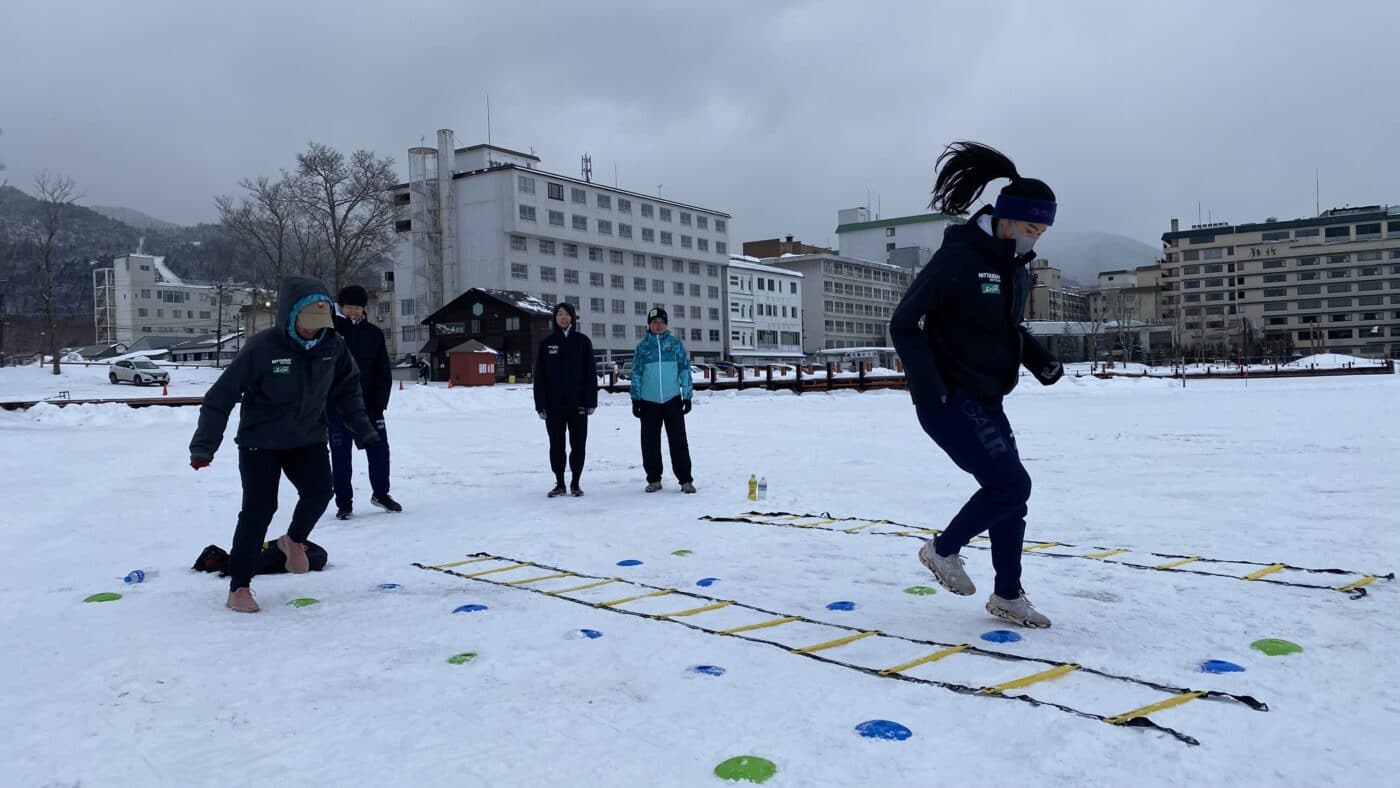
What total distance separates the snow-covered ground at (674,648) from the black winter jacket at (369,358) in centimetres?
99

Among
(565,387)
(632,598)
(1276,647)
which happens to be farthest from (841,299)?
(1276,647)

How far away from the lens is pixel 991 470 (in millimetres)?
3748

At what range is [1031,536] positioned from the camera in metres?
5.97

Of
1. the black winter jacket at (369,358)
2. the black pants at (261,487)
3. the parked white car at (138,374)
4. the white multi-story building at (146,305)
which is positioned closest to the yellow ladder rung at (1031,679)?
the black pants at (261,487)

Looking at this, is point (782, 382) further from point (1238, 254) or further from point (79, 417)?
point (1238, 254)

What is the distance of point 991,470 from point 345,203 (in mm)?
55032

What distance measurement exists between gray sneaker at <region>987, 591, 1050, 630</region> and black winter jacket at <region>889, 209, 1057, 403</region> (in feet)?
2.85

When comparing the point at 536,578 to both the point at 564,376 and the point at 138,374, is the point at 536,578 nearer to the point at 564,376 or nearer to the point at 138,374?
the point at 564,376

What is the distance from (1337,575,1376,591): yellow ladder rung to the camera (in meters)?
4.28

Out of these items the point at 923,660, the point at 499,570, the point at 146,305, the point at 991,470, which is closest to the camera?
the point at 923,660

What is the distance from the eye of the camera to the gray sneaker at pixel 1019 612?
379 cm

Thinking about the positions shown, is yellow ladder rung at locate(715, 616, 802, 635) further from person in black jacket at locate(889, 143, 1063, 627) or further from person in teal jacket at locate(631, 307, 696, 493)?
person in teal jacket at locate(631, 307, 696, 493)

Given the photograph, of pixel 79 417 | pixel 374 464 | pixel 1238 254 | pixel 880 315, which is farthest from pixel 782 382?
pixel 1238 254

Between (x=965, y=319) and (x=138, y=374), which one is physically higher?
(x=138, y=374)
